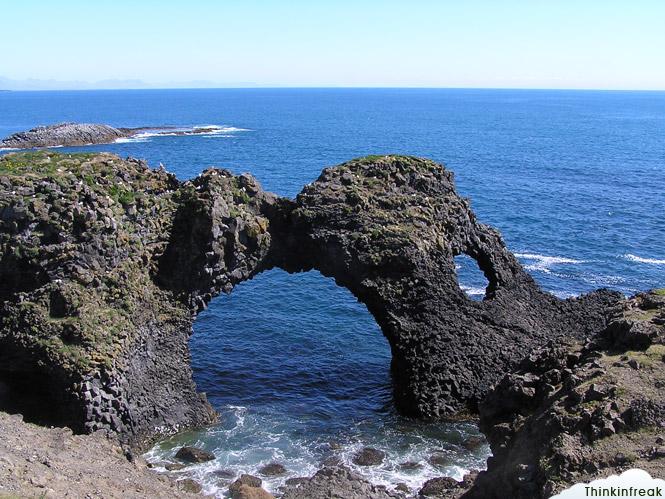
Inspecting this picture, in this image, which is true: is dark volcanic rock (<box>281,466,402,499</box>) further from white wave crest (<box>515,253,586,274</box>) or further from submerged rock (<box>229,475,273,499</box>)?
white wave crest (<box>515,253,586,274</box>)

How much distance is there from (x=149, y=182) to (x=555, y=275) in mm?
42676

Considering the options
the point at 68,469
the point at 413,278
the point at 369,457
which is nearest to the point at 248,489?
the point at 369,457

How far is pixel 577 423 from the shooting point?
26641mm

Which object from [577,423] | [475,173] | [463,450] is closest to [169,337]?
[463,450]

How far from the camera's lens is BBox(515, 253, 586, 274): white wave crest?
226ft

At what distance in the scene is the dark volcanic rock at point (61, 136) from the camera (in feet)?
462

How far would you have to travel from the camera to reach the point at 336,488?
105ft

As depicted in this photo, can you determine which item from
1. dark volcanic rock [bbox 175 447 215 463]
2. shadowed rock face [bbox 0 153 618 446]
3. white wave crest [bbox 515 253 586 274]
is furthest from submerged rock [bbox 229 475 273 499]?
white wave crest [bbox 515 253 586 274]

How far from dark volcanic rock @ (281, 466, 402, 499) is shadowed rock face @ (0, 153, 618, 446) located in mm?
9693

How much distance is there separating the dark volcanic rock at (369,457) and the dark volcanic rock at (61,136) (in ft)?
411

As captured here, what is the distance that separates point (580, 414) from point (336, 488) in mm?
12363

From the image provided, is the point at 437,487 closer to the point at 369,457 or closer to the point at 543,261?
the point at 369,457

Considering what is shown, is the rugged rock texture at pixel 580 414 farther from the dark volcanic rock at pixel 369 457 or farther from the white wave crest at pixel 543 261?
the white wave crest at pixel 543 261

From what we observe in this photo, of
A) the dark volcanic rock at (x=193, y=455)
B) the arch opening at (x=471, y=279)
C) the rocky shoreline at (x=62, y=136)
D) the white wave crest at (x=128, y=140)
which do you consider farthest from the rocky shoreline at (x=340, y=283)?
the white wave crest at (x=128, y=140)
